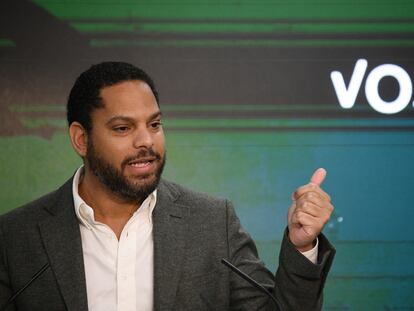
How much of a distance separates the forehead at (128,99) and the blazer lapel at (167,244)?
28 centimetres

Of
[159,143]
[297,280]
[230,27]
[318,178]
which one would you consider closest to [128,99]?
[159,143]

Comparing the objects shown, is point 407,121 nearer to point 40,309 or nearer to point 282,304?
point 282,304

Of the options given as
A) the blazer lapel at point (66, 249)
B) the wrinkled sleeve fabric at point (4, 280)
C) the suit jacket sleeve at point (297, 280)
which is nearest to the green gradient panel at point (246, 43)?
the blazer lapel at point (66, 249)

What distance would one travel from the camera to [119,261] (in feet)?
7.68

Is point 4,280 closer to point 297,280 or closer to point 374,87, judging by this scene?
point 297,280

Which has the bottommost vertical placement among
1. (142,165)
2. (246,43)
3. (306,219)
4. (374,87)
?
(306,219)

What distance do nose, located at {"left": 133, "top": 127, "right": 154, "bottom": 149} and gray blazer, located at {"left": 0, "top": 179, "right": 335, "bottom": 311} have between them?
22 centimetres

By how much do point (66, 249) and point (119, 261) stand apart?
0.54 ft

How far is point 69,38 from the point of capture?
3.59 m

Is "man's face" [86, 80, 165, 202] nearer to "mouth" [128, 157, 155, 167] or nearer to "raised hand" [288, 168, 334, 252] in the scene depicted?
"mouth" [128, 157, 155, 167]

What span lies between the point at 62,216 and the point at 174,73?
4.37 feet

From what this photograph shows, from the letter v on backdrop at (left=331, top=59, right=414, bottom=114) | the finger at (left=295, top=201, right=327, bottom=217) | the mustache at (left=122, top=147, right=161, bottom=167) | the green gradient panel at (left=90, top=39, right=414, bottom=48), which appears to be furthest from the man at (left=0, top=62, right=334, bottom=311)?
the letter v on backdrop at (left=331, top=59, right=414, bottom=114)

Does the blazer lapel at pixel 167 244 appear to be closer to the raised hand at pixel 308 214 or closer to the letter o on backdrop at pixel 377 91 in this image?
the raised hand at pixel 308 214

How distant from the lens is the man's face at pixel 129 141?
235cm
